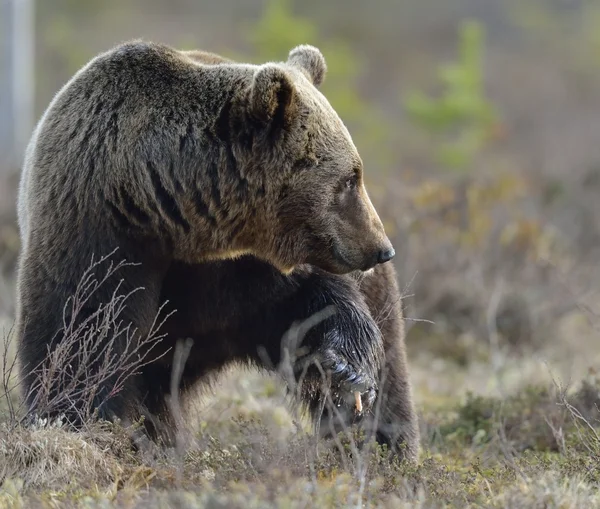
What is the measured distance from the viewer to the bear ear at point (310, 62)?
584cm

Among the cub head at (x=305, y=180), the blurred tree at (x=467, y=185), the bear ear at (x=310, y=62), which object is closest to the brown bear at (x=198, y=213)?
the cub head at (x=305, y=180)

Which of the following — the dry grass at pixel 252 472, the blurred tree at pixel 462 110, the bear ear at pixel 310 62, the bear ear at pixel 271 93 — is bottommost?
the dry grass at pixel 252 472

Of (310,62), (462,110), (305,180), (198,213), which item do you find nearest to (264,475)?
(198,213)

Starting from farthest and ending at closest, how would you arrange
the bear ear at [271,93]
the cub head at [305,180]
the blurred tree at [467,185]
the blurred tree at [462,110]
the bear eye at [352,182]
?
the blurred tree at [462,110] < the blurred tree at [467,185] < the bear eye at [352,182] < the cub head at [305,180] < the bear ear at [271,93]

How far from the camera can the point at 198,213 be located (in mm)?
5168

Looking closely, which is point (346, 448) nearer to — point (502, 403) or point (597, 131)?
point (502, 403)

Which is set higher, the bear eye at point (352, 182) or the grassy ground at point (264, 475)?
the bear eye at point (352, 182)

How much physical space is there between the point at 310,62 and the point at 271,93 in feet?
3.14

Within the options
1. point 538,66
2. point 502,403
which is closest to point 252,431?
point 502,403

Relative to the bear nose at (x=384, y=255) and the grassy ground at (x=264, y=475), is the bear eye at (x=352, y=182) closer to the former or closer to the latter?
the bear nose at (x=384, y=255)

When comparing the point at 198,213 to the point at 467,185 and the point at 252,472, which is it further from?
the point at 467,185

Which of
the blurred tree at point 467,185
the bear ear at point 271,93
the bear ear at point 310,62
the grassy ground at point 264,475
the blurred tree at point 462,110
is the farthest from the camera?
the blurred tree at point 462,110

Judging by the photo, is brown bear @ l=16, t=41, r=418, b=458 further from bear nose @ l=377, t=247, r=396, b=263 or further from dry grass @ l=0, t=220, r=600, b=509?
dry grass @ l=0, t=220, r=600, b=509

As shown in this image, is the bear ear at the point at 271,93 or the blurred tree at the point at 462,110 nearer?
the bear ear at the point at 271,93
